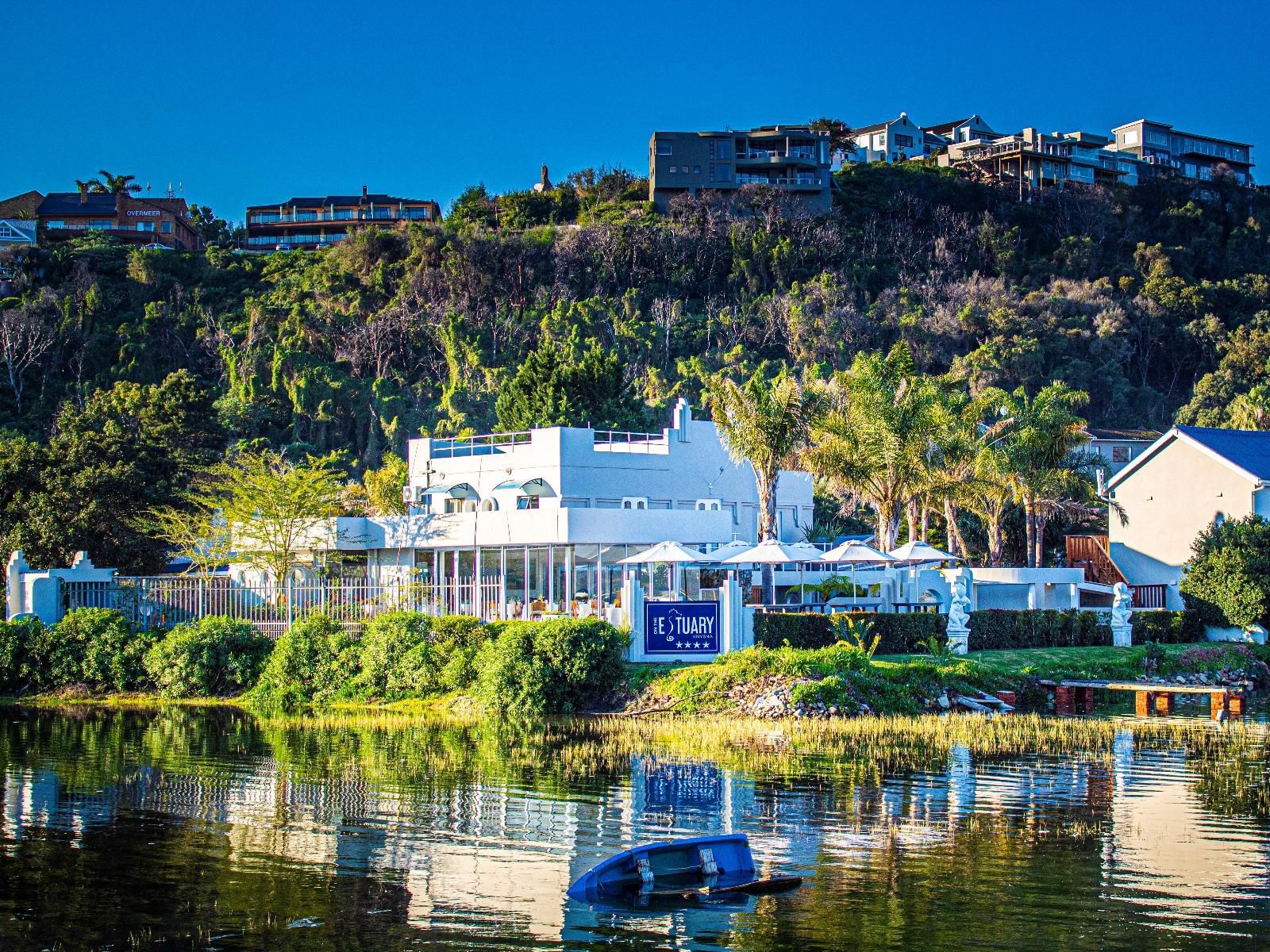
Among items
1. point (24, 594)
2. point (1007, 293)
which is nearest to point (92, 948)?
point (24, 594)

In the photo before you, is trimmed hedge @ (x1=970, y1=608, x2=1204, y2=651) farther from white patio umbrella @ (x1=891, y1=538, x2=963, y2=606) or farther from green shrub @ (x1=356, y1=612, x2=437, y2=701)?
green shrub @ (x1=356, y1=612, x2=437, y2=701)

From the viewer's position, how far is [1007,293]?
111m

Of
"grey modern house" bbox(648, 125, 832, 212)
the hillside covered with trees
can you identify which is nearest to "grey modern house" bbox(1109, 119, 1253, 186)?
the hillside covered with trees

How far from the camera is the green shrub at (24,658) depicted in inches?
1550

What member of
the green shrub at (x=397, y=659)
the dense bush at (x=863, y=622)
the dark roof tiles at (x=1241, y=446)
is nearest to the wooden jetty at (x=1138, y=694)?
the dense bush at (x=863, y=622)

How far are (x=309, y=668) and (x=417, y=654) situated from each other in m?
3.42

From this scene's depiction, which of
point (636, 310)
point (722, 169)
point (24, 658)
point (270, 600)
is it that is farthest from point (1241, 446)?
point (722, 169)

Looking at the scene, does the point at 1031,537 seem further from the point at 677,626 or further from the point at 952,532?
the point at 677,626

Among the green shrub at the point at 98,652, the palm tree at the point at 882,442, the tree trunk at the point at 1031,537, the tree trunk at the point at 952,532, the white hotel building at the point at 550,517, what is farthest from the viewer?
the tree trunk at the point at 1031,537

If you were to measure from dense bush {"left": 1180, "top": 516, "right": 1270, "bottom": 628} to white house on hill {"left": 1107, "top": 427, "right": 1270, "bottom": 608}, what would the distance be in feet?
12.5

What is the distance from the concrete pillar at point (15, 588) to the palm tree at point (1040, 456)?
31135 mm

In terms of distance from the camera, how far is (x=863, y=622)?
37844mm

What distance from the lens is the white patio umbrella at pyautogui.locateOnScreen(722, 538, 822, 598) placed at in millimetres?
38094

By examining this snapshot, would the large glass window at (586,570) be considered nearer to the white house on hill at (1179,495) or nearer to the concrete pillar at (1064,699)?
the concrete pillar at (1064,699)
